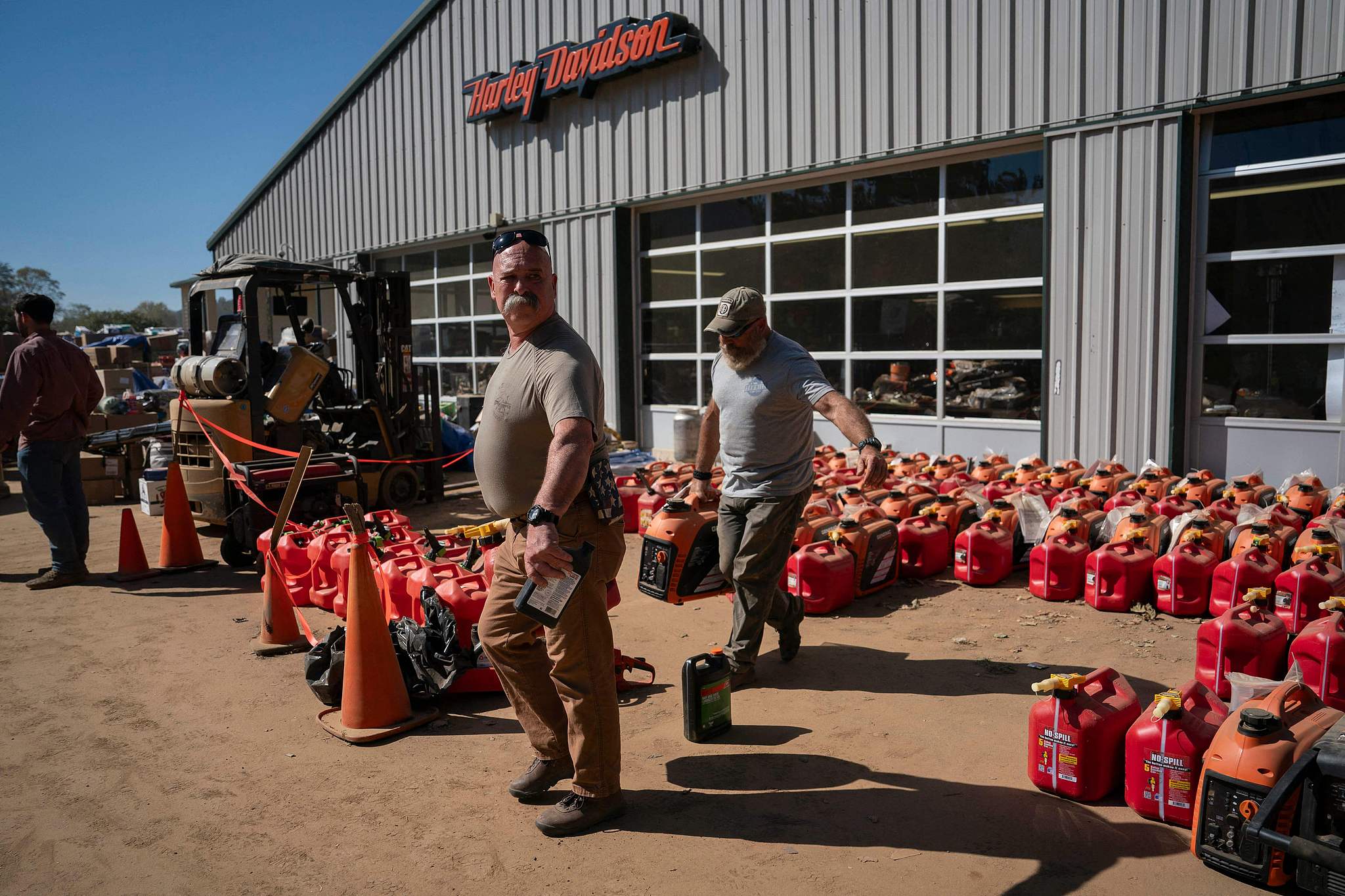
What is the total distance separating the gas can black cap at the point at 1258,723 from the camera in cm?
309

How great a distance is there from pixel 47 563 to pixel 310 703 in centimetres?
548

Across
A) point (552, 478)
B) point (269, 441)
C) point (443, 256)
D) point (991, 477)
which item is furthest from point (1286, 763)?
point (443, 256)

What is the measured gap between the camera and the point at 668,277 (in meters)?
14.0

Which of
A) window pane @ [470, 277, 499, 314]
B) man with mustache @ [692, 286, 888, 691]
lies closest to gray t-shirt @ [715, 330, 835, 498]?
man with mustache @ [692, 286, 888, 691]

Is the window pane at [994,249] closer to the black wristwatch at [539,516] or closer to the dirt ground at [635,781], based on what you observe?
the dirt ground at [635,781]

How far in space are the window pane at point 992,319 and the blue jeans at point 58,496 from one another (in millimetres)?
9021

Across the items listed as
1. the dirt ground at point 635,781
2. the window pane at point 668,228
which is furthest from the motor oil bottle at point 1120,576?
the window pane at point 668,228

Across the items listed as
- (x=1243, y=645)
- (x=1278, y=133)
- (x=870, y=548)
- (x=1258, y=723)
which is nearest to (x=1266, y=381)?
(x=1278, y=133)

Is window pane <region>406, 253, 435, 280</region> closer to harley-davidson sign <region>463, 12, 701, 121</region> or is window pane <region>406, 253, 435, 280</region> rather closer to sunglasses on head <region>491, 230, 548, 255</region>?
harley-davidson sign <region>463, 12, 701, 121</region>

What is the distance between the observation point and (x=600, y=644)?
11.7ft

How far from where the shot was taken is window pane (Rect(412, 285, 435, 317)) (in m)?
18.3

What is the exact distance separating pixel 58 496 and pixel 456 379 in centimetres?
1061

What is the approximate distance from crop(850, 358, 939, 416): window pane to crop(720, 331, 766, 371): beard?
21.7ft

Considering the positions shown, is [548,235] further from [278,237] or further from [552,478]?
[552,478]
